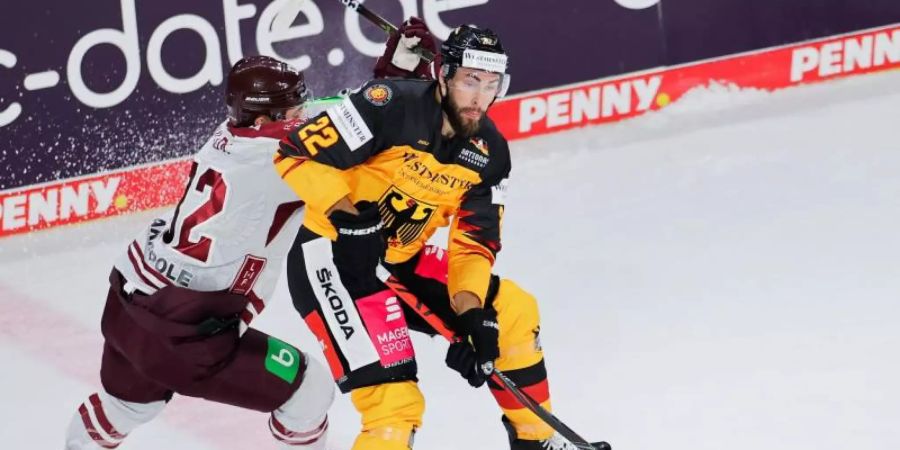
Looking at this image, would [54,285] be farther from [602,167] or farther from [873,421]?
[873,421]

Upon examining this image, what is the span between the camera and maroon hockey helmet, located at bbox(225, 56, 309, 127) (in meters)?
3.98

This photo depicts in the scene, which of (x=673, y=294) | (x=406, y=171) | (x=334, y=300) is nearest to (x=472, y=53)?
(x=406, y=171)

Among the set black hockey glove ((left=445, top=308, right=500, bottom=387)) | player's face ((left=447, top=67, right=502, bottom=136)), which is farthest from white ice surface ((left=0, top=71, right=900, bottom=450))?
player's face ((left=447, top=67, right=502, bottom=136))

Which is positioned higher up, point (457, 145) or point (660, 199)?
point (457, 145)

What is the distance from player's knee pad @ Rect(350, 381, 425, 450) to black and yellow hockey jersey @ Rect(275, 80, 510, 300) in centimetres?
37

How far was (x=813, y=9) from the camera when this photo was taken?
8.28 meters

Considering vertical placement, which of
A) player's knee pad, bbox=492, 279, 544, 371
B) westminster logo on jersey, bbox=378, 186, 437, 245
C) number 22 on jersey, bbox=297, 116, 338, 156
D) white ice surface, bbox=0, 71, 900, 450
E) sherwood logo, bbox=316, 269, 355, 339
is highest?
number 22 on jersey, bbox=297, 116, 338, 156

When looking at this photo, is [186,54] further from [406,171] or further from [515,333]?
[515,333]

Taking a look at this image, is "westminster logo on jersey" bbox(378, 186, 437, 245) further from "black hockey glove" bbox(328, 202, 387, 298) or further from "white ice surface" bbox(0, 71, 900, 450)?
"white ice surface" bbox(0, 71, 900, 450)

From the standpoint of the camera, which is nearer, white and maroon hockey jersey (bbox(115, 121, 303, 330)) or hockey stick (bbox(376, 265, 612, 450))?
white and maroon hockey jersey (bbox(115, 121, 303, 330))

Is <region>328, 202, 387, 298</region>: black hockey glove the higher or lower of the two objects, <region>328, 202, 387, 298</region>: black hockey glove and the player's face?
the lower

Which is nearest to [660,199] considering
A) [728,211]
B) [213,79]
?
[728,211]

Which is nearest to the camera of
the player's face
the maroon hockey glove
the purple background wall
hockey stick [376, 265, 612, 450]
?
the player's face

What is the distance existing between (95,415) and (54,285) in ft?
6.43
